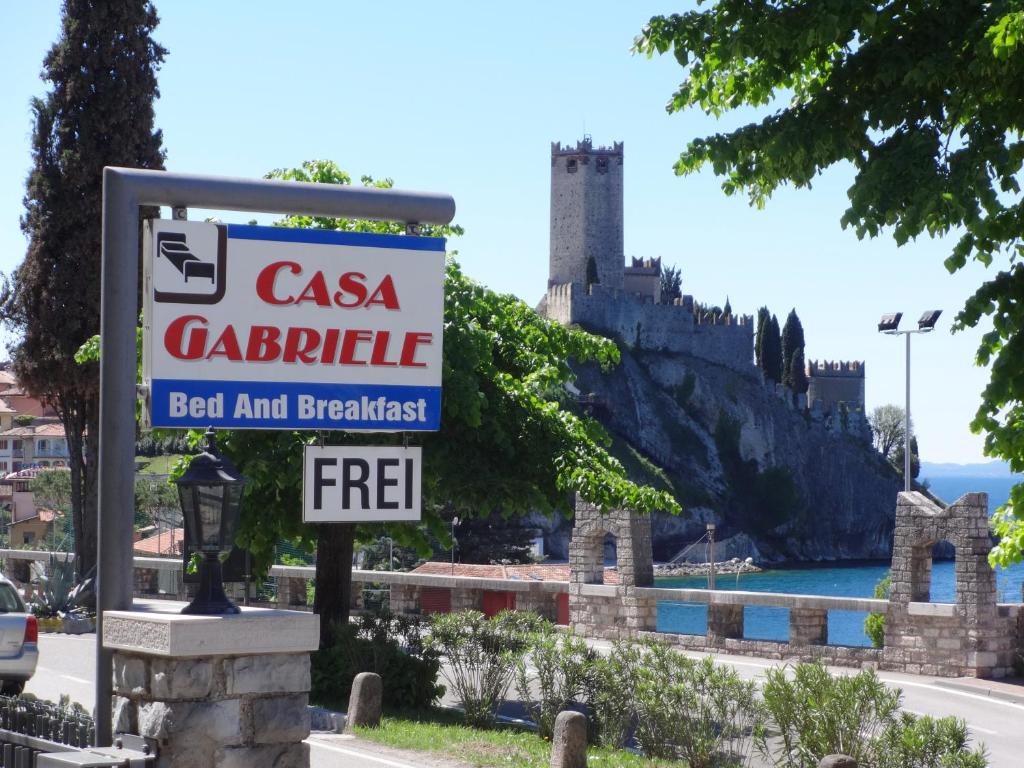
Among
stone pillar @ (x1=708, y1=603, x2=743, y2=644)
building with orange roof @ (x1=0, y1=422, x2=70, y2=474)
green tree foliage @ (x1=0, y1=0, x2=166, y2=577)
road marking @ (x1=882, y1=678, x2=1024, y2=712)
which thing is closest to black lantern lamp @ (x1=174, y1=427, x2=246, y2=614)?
road marking @ (x1=882, y1=678, x2=1024, y2=712)

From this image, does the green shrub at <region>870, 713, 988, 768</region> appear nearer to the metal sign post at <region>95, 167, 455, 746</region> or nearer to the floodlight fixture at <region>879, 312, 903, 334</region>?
the metal sign post at <region>95, 167, 455, 746</region>

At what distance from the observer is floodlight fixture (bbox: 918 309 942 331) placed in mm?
33938

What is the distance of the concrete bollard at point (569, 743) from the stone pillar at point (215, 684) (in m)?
4.49

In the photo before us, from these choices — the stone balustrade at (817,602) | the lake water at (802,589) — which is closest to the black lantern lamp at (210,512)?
the stone balustrade at (817,602)

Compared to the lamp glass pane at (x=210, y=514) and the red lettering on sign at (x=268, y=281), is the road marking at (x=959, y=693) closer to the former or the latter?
the red lettering on sign at (x=268, y=281)

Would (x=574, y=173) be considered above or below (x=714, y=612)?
above

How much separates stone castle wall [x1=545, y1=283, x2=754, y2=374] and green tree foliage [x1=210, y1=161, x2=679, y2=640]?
305 feet

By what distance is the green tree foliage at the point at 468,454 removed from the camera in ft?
51.5

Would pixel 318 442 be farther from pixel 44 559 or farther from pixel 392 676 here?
pixel 44 559

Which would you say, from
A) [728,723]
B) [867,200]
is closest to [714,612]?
[728,723]

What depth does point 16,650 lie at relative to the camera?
14.6m

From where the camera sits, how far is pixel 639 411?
118 meters

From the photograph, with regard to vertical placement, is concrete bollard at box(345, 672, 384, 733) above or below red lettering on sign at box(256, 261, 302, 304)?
below

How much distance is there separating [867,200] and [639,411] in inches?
4301
